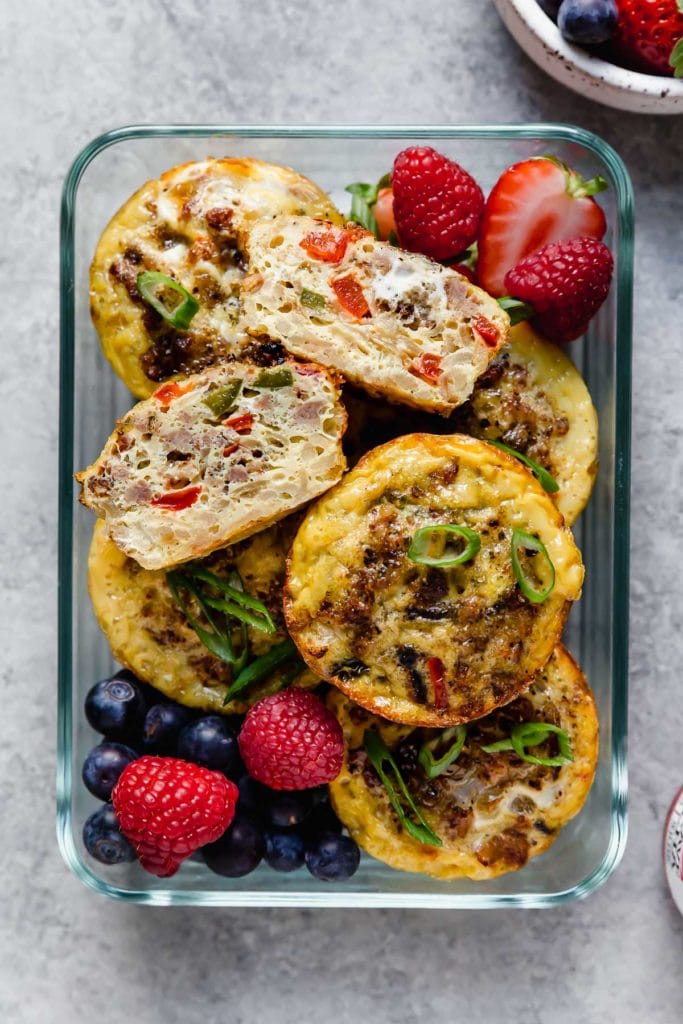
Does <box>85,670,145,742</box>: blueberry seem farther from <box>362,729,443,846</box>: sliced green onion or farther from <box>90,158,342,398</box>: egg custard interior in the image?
<box>90,158,342,398</box>: egg custard interior

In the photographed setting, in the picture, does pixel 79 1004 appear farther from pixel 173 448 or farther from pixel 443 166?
pixel 443 166

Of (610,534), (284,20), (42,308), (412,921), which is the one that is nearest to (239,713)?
(412,921)

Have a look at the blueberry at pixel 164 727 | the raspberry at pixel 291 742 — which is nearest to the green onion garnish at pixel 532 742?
the raspberry at pixel 291 742

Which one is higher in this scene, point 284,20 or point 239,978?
point 284,20

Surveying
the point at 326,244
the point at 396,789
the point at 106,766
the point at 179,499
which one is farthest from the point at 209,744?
the point at 326,244

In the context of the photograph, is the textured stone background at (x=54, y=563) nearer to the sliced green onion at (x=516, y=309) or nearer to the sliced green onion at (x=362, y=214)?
the sliced green onion at (x=362, y=214)

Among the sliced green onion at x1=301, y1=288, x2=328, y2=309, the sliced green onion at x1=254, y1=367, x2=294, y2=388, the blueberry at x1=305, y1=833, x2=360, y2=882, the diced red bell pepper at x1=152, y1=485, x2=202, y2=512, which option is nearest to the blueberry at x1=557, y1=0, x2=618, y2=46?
the sliced green onion at x1=301, y1=288, x2=328, y2=309

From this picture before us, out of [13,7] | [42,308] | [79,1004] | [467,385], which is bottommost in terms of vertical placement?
[79,1004]
